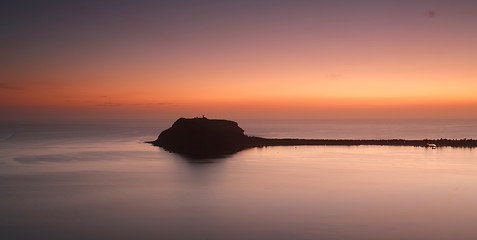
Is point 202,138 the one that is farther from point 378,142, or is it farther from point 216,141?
point 378,142

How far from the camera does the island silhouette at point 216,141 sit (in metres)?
58.9

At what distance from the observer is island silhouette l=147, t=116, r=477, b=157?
193ft

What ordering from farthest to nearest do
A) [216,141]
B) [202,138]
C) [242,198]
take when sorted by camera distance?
[202,138]
[216,141]
[242,198]

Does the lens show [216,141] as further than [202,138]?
No

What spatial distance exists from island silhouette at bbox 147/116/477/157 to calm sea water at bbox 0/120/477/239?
9.88 m

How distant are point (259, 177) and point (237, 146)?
2722 centimetres

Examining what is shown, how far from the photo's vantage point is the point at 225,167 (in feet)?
138

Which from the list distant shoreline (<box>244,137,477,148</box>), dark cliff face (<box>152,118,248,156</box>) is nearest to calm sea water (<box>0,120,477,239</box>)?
dark cliff face (<box>152,118,248,156</box>)

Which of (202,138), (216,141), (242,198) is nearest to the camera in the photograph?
(242,198)

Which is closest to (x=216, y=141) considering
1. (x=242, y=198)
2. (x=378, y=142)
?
(x=378, y=142)

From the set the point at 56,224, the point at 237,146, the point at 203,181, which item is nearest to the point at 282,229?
the point at 56,224

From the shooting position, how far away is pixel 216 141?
59688mm

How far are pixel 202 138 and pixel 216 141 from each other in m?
2.27

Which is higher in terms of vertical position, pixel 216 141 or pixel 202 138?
pixel 202 138
